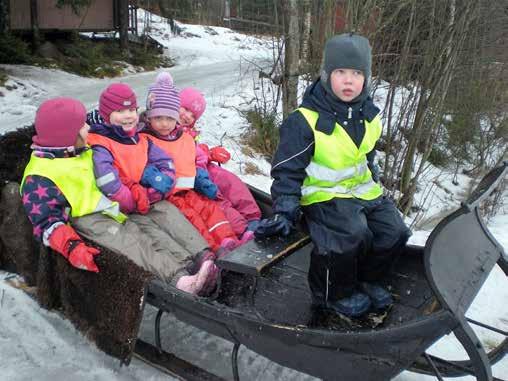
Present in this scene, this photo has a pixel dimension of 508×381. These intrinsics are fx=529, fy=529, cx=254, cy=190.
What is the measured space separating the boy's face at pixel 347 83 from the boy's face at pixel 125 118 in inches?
53.9

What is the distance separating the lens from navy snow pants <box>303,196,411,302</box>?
8.43 feet

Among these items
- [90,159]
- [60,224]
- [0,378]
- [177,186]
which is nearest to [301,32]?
[177,186]

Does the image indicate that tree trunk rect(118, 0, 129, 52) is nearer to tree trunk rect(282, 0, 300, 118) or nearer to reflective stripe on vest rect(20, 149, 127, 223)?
tree trunk rect(282, 0, 300, 118)

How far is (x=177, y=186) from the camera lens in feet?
11.8

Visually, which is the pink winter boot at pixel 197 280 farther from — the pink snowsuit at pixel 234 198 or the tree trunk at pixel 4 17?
the tree trunk at pixel 4 17

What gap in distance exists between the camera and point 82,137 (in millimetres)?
3057

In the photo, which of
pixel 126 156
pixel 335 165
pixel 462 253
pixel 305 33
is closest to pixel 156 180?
pixel 126 156

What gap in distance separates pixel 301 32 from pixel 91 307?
498 cm

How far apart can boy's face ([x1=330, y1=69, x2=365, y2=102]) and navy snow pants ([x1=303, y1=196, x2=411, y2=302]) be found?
528 millimetres

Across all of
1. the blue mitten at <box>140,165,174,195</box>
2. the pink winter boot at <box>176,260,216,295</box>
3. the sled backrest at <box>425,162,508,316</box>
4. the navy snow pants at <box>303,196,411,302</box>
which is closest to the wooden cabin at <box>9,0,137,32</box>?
the blue mitten at <box>140,165,174,195</box>

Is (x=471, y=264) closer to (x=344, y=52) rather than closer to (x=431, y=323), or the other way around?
(x=431, y=323)

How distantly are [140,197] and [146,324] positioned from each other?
83 centimetres

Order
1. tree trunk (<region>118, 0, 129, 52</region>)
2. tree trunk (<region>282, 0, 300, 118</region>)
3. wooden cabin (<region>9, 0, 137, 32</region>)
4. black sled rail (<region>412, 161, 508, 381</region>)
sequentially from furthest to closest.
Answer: tree trunk (<region>118, 0, 129, 52</region>) < wooden cabin (<region>9, 0, 137, 32</region>) < tree trunk (<region>282, 0, 300, 118</region>) < black sled rail (<region>412, 161, 508, 381</region>)

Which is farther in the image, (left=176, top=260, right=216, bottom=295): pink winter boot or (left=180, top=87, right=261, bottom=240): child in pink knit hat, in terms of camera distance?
(left=180, top=87, right=261, bottom=240): child in pink knit hat
